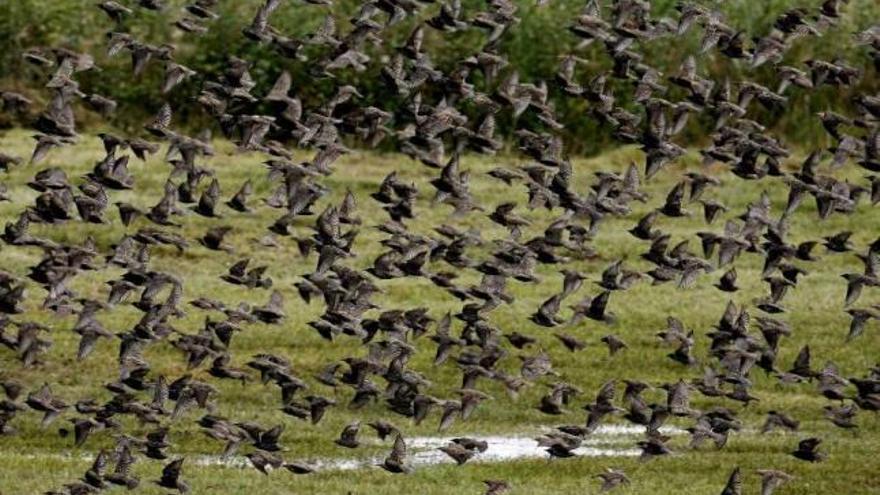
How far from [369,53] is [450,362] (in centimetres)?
1244

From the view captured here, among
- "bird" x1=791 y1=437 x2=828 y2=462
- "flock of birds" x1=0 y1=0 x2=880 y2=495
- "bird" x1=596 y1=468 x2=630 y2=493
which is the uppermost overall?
"flock of birds" x1=0 y1=0 x2=880 y2=495

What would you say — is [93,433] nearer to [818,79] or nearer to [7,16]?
[818,79]

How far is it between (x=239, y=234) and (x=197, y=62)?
18.6 ft

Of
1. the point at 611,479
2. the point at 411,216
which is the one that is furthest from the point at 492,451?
the point at 411,216

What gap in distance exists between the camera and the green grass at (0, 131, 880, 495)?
77.5ft

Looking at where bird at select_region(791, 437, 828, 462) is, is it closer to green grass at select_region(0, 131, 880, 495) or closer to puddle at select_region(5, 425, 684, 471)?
green grass at select_region(0, 131, 880, 495)

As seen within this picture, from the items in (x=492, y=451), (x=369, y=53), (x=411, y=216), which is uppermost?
(x=411, y=216)

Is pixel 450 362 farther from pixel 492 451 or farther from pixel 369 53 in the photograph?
pixel 369 53

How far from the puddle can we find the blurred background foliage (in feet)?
45.9

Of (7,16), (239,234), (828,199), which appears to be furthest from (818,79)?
(7,16)

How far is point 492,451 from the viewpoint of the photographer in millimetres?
25062

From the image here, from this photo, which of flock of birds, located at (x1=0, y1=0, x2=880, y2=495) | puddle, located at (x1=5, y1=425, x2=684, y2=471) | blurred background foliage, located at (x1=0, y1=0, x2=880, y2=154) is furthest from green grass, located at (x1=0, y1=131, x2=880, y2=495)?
blurred background foliage, located at (x1=0, y1=0, x2=880, y2=154)

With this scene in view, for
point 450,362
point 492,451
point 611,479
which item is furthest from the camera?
point 450,362

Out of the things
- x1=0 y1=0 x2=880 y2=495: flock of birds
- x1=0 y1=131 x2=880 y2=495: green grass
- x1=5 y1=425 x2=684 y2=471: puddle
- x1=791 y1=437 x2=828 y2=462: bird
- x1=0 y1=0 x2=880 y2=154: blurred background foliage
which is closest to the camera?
x1=0 y1=0 x2=880 y2=495: flock of birds
